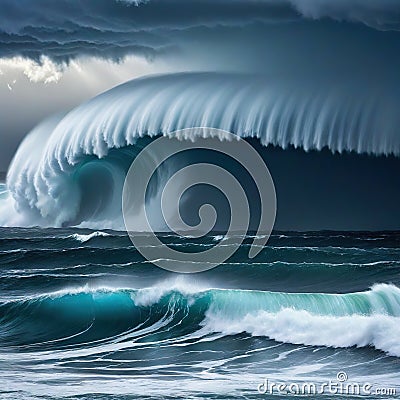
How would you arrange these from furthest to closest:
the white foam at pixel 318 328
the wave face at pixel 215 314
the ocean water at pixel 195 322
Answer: the wave face at pixel 215 314, the white foam at pixel 318 328, the ocean water at pixel 195 322

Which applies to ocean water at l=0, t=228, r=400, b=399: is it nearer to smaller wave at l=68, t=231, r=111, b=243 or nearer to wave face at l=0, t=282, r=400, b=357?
wave face at l=0, t=282, r=400, b=357

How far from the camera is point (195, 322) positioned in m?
14.7

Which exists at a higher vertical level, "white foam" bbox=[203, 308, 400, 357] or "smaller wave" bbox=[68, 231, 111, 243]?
"smaller wave" bbox=[68, 231, 111, 243]

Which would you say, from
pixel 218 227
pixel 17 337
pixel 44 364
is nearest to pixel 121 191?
pixel 218 227

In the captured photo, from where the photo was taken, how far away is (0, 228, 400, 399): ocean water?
10547 mm

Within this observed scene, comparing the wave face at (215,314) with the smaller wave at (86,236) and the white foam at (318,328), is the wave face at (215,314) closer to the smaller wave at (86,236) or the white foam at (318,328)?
the white foam at (318,328)

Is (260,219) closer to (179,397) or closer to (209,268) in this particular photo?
(209,268)

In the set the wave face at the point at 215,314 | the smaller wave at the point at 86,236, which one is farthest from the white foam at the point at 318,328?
the smaller wave at the point at 86,236

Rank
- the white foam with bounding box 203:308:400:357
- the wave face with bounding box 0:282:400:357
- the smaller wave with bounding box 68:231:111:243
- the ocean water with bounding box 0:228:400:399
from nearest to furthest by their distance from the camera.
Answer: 1. the ocean water with bounding box 0:228:400:399
2. the white foam with bounding box 203:308:400:357
3. the wave face with bounding box 0:282:400:357
4. the smaller wave with bounding box 68:231:111:243

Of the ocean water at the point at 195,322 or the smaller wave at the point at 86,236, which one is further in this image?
the smaller wave at the point at 86,236

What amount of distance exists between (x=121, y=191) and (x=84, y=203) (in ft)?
3.98

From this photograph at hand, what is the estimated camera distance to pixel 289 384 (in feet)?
33.4

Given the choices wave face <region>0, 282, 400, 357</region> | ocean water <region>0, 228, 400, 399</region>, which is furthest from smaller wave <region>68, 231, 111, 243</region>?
wave face <region>0, 282, 400, 357</region>

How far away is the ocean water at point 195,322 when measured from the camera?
1055 centimetres
